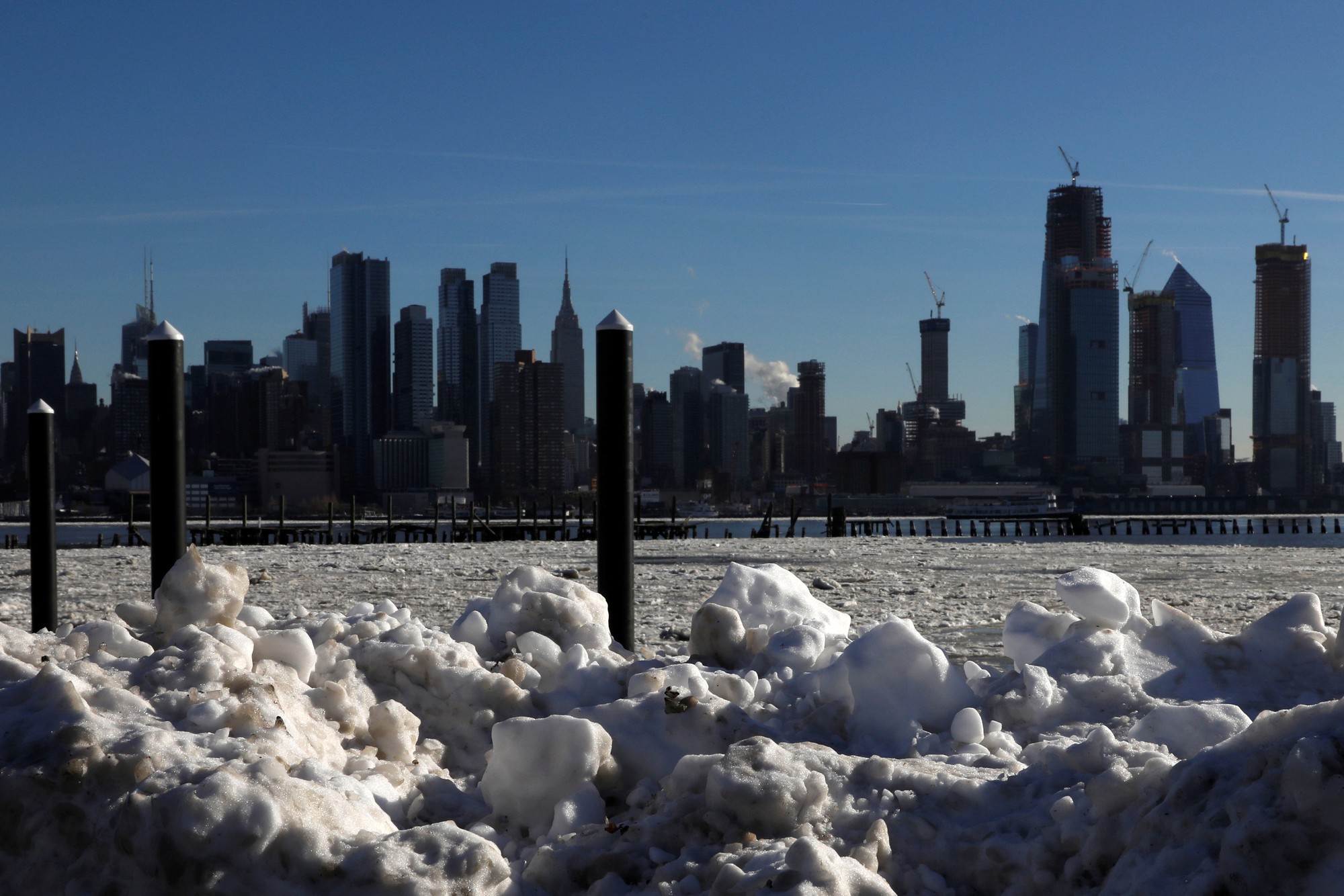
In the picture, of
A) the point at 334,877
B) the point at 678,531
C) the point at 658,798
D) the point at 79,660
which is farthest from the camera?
the point at 678,531

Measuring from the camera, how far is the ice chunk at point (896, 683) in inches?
140

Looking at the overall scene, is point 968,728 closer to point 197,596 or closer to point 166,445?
point 197,596

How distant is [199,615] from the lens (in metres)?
4.04

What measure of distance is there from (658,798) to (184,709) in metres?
1.37

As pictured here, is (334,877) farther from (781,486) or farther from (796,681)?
(781,486)

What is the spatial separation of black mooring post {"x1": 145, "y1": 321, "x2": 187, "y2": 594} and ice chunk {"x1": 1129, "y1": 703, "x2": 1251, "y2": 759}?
423 centimetres

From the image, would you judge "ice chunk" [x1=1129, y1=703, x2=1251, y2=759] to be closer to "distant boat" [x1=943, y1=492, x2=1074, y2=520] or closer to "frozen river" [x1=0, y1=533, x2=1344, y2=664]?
"frozen river" [x1=0, y1=533, x2=1344, y2=664]

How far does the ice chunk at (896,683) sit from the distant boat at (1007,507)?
136 metres

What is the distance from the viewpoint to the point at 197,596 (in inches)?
159

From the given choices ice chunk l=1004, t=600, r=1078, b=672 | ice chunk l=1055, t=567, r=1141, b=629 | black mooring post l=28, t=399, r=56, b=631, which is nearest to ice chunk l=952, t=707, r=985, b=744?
ice chunk l=1004, t=600, r=1078, b=672

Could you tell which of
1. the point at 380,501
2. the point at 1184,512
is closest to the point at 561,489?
the point at 380,501

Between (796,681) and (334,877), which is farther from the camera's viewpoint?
(796,681)

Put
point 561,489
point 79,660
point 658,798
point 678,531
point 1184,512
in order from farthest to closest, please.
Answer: point 561,489
point 1184,512
point 678,531
point 79,660
point 658,798

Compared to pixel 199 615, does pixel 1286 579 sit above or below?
below
